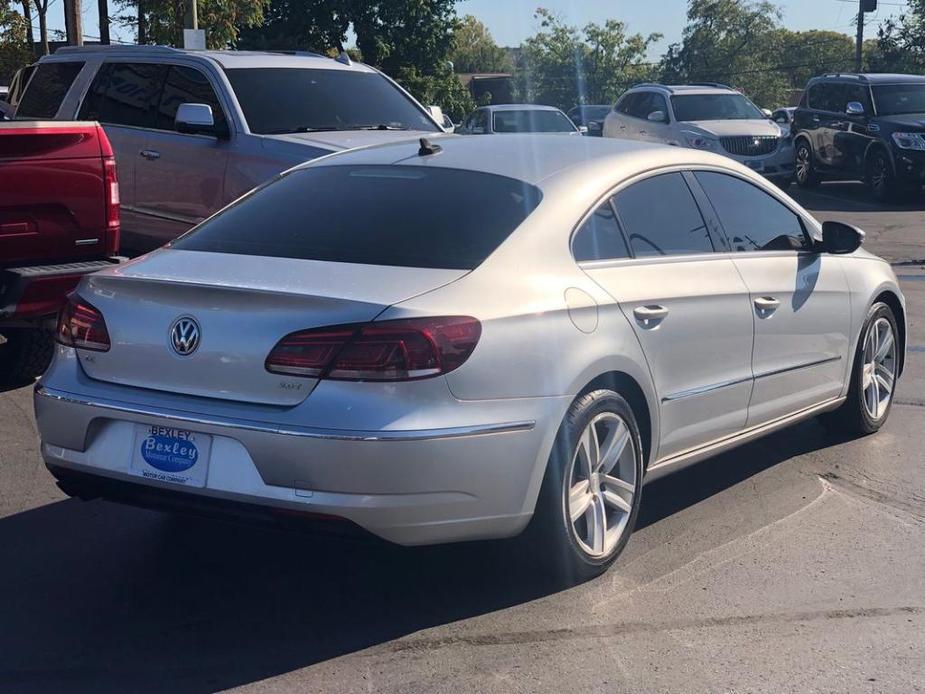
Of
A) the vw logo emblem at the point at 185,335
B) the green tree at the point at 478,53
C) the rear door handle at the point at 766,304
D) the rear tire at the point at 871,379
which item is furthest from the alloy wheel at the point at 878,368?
the green tree at the point at 478,53

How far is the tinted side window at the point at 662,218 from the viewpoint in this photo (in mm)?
5277

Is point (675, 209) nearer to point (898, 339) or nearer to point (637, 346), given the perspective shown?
point (637, 346)

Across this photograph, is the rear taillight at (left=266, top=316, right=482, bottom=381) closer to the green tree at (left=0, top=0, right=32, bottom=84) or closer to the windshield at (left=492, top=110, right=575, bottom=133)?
the windshield at (left=492, top=110, right=575, bottom=133)

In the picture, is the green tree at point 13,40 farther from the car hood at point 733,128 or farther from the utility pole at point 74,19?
the car hood at point 733,128

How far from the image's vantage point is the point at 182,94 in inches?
409

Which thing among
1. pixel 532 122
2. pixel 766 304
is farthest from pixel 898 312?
pixel 532 122

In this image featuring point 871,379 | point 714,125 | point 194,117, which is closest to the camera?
point 871,379

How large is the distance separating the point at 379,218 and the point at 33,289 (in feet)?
10.4

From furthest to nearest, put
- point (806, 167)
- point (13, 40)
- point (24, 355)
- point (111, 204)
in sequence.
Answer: point (13, 40) → point (806, 167) → point (24, 355) → point (111, 204)

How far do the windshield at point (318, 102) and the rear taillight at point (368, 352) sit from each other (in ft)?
19.4

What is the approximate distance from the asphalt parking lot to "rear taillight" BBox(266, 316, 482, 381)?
61cm

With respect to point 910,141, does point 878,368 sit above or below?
below

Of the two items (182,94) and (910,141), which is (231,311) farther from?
(910,141)

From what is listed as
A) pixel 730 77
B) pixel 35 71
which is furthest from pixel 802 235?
pixel 730 77
